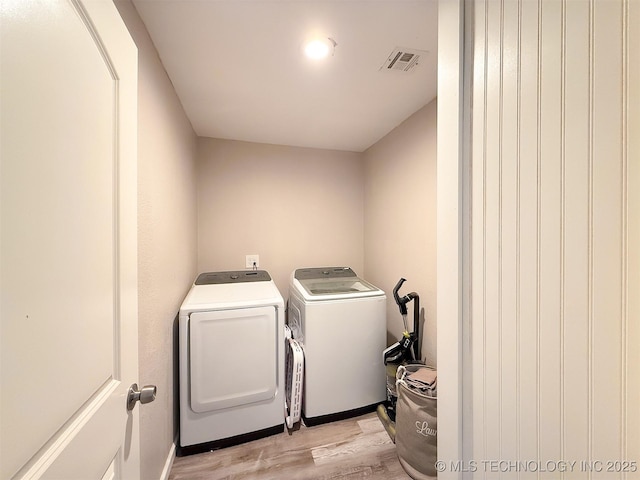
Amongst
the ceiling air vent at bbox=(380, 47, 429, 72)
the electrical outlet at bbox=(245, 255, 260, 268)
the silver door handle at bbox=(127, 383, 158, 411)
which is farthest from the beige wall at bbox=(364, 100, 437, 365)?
the silver door handle at bbox=(127, 383, 158, 411)

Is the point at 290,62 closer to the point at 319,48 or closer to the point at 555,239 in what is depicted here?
the point at 319,48

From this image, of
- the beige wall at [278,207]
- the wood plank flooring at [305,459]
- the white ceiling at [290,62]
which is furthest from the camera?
the beige wall at [278,207]

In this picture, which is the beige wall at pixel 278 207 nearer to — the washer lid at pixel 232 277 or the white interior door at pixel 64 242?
the washer lid at pixel 232 277

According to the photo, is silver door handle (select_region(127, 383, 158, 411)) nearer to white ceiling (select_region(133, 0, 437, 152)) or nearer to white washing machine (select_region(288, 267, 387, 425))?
white washing machine (select_region(288, 267, 387, 425))

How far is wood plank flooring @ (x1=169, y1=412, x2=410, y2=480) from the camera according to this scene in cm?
144

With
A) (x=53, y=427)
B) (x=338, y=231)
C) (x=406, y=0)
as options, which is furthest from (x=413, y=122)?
(x=53, y=427)

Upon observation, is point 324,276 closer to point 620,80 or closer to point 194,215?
point 194,215

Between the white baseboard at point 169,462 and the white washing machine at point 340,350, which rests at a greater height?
the white washing machine at point 340,350

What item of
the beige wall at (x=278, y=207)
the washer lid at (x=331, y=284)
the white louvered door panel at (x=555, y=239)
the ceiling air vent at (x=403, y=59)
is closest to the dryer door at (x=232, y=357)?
the washer lid at (x=331, y=284)

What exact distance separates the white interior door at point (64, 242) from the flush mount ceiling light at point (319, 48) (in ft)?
2.74

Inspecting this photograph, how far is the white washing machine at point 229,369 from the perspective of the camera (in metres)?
1.54

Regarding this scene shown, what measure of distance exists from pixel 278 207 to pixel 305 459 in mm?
2017

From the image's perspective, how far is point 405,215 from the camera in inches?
81.2

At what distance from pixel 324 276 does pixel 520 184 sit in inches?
75.7
